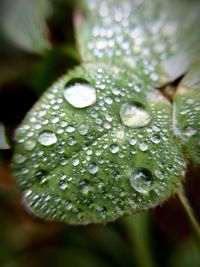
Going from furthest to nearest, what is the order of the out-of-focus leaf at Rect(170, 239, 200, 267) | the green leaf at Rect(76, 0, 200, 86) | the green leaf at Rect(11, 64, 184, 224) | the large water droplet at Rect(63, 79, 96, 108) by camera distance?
the out-of-focus leaf at Rect(170, 239, 200, 267) → the green leaf at Rect(76, 0, 200, 86) → the large water droplet at Rect(63, 79, 96, 108) → the green leaf at Rect(11, 64, 184, 224)

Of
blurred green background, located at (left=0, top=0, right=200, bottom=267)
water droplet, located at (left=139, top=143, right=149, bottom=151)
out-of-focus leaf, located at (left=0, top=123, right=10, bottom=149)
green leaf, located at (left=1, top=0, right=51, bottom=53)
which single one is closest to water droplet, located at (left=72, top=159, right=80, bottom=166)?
water droplet, located at (left=139, top=143, right=149, bottom=151)

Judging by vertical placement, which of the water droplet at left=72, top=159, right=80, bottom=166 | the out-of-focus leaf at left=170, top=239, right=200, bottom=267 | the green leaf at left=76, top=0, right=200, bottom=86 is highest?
the green leaf at left=76, top=0, right=200, bottom=86

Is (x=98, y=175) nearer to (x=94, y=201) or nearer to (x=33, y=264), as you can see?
(x=94, y=201)

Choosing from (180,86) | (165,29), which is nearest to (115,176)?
(180,86)

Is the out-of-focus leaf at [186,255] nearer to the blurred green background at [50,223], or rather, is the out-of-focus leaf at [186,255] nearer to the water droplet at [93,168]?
the blurred green background at [50,223]

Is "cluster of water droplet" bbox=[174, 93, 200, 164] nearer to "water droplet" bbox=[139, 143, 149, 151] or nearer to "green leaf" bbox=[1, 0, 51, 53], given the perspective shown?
"water droplet" bbox=[139, 143, 149, 151]

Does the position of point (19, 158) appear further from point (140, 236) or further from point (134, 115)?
point (140, 236)

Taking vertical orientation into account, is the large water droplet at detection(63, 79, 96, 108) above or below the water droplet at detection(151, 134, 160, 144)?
above

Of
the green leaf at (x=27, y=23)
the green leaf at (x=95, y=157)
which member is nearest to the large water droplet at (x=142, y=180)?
the green leaf at (x=95, y=157)
